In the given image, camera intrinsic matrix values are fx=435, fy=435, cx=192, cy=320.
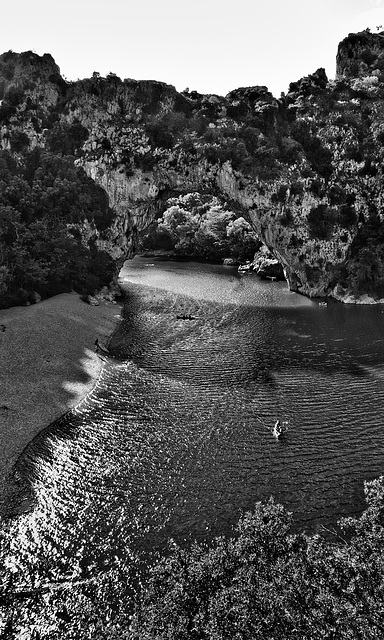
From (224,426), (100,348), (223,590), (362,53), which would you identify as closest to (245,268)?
(362,53)

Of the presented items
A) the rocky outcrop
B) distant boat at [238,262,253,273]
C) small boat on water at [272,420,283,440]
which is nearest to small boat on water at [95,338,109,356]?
small boat on water at [272,420,283,440]

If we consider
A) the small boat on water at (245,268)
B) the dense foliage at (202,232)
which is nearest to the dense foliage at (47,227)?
the small boat on water at (245,268)

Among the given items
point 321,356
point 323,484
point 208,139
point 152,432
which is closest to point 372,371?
point 321,356

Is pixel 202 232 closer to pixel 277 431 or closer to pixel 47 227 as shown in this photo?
pixel 47 227

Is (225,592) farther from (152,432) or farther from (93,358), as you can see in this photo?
(93,358)

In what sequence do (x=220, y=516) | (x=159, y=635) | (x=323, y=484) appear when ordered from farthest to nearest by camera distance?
(x=323, y=484)
(x=220, y=516)
(x=159, y=635)

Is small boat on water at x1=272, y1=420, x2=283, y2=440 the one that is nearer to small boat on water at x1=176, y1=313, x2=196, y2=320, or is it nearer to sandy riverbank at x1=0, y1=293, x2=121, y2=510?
sandy riverbank at x1=0, y1=293, x2=121, y2=510
